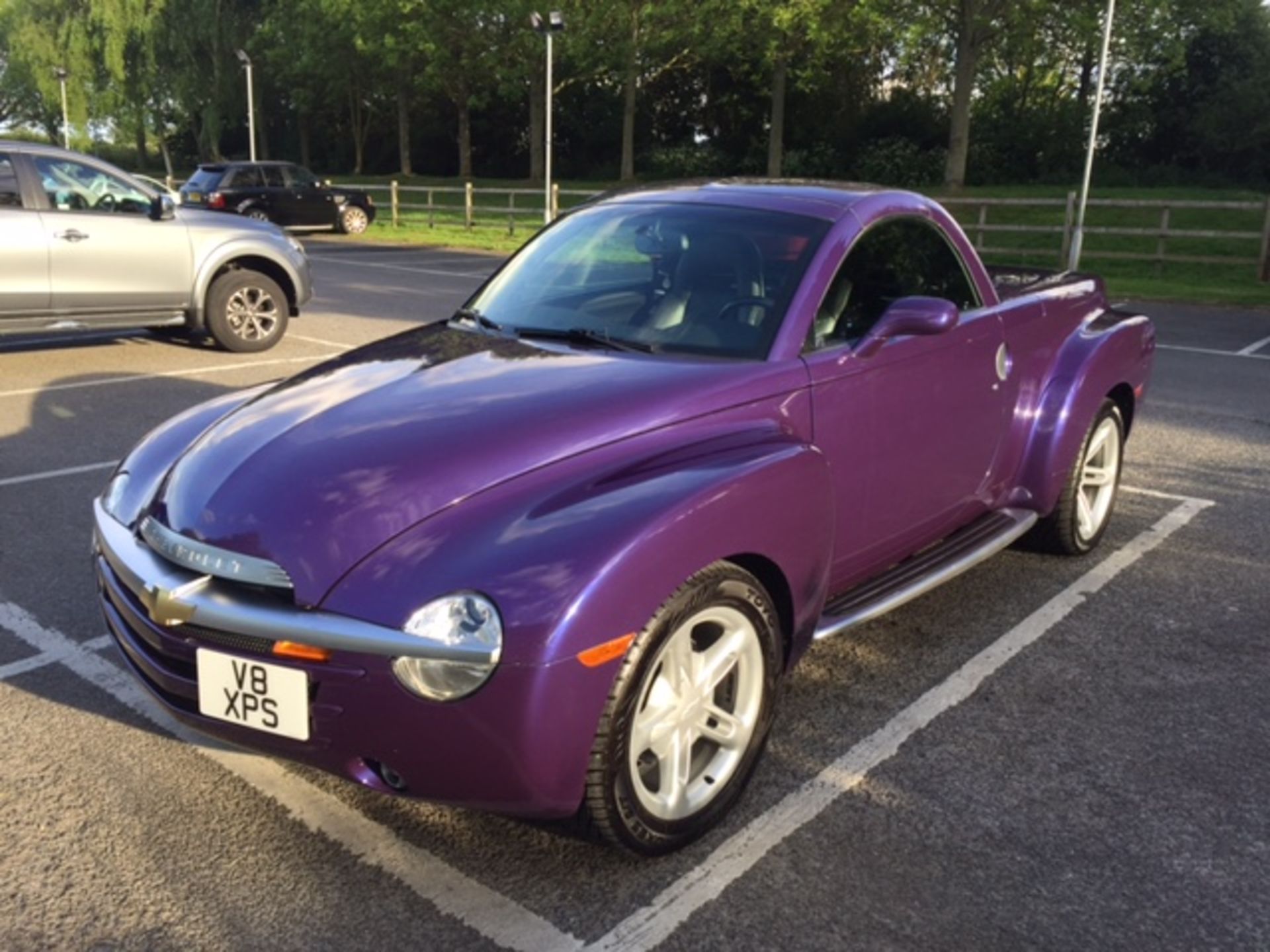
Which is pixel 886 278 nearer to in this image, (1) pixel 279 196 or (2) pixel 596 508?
(2) pixel 596 508

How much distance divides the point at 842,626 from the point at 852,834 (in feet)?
1.99

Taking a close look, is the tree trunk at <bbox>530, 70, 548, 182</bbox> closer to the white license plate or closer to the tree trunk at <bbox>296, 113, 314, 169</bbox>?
the tree trunk at <bbox>296, 113, 314, 169</bbox>

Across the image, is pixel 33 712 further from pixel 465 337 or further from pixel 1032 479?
pixel 1032 479

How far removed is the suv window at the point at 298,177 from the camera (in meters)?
26.8

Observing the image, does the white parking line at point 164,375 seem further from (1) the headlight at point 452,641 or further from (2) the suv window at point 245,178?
(2) the suv window at point 245,178

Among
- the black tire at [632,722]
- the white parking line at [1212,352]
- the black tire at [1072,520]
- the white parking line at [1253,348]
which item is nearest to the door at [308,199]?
the white parking line at [1212,352]

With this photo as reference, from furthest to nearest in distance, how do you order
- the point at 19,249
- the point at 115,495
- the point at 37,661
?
the point at 19,249, the point at 37,661, the point at 115,495

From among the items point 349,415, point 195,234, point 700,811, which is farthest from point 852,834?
point 195,234

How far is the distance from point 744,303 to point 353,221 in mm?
26257

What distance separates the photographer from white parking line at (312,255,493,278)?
1766 centimetres

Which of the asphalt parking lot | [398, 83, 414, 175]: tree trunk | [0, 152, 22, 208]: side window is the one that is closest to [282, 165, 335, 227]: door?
[0, 152, 22, 208]: side window

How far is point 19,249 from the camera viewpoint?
857 centimetres

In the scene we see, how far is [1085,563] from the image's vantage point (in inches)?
194

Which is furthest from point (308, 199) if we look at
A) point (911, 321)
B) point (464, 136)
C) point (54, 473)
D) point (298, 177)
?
point (911, 321)
